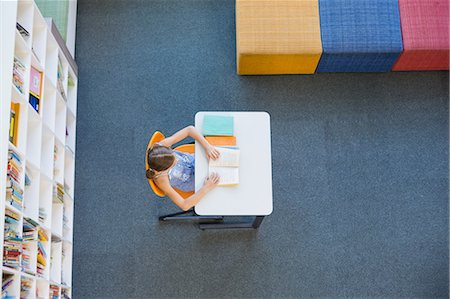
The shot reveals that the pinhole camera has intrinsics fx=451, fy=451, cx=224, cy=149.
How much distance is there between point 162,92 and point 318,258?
1647 millimetres

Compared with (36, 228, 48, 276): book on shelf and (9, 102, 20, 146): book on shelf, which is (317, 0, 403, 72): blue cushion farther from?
(36, 228, 48, 276): book on shelf

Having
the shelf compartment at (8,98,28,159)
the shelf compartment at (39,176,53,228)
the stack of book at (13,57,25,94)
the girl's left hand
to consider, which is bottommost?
the shelf compartment at (39,176,53,228)

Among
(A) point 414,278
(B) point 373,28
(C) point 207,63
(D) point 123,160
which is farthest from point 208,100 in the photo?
(A) point 414,278

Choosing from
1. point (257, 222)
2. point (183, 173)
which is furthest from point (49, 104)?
point (257, 222)

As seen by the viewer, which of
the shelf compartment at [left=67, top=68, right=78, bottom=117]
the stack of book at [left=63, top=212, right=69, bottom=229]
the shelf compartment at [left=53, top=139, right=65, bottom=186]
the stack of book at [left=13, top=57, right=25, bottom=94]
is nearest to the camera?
the stack of book at [left=13, top=57, right=25, bottom=94]

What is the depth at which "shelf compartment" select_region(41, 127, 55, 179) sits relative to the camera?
8.78ft

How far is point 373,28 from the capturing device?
316 centimetres

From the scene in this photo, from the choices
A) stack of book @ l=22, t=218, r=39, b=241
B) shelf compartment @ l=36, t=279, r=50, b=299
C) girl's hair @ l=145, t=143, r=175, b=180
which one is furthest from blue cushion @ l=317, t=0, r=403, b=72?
shelf compartment @ l=36, t=279, r=50, b=299

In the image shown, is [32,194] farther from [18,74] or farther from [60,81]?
[60,81]

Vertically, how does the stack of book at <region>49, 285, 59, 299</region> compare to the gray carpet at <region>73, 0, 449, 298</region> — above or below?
below

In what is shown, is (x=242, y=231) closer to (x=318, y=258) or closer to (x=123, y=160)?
(x=318, y=258)

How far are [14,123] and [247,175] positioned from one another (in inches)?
49.6

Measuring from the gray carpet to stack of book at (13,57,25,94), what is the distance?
88cm

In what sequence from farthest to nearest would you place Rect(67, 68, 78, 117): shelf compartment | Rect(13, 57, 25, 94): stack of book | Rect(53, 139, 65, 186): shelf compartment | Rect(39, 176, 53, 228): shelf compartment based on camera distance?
Rect(67, 68, 78, 117): shelf compartment
Rect(53, 139, 65, 186): shelf compartment
Rect(39, 176, 53, 228): shelf compartment
Rect(13, 57, 25, 94): stack of book
